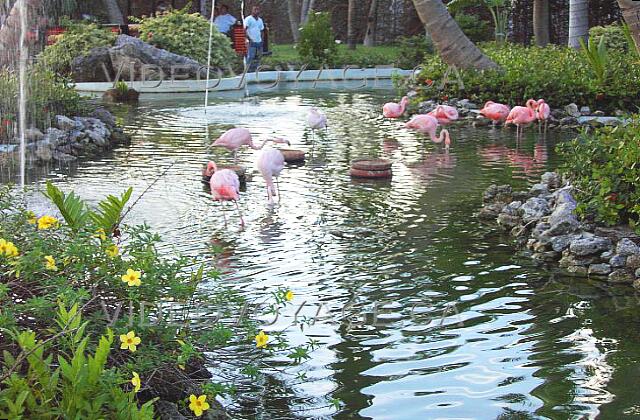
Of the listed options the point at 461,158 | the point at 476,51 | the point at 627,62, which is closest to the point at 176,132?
the point at 461,158

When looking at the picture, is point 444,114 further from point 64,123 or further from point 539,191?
point 539,191

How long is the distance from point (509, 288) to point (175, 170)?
5790mm

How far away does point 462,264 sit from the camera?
753 centimetres

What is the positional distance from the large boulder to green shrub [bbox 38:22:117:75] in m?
0.60

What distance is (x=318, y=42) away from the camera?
28859 millimetres

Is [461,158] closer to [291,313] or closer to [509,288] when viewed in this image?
[509,288]

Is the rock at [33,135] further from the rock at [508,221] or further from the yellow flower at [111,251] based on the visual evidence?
the yellow flower at [111,251]

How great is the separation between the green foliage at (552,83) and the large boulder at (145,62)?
23.7 feet

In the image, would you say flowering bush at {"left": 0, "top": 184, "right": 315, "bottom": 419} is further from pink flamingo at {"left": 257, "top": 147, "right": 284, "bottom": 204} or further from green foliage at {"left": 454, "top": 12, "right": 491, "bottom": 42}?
green foliage at {"left": 454, "top": 12, "right": 491, "bottom": 42}

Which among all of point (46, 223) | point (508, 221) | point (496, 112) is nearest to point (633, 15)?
point (508, 221)

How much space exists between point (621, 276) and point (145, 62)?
18183 millimetres

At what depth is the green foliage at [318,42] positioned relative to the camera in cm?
2862

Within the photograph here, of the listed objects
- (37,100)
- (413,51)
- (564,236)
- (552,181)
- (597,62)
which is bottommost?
(564,236)

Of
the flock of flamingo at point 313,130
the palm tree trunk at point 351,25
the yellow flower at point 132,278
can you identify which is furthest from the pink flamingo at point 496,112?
the palm tree trunk at point 351,25
